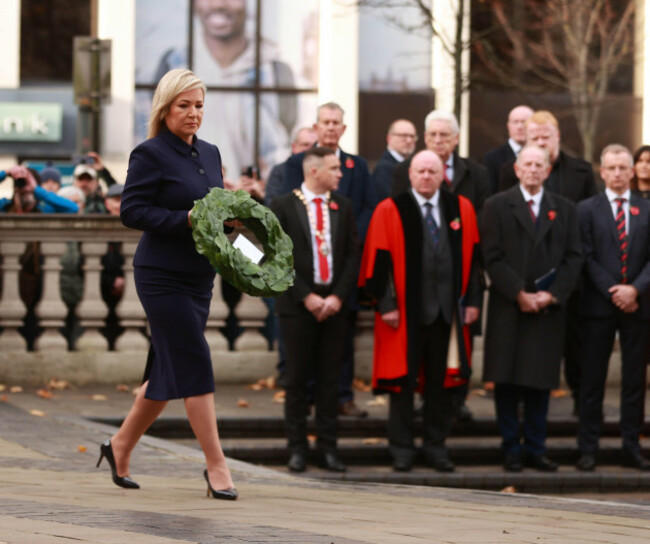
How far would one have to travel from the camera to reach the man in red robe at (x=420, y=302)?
1139 centimetres

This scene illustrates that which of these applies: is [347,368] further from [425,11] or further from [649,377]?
[425,11]

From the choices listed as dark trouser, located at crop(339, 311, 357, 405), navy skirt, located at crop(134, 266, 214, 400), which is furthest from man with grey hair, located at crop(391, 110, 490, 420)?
navy skirt, located at crop(134, 266, 214, 400)

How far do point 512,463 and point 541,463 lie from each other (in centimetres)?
24

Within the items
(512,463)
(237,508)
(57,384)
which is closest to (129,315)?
(57,384)

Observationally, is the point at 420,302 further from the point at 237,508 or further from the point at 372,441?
the point at 237,508

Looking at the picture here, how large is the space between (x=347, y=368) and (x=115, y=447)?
4.22 metres

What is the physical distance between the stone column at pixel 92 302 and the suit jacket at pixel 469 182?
301cm

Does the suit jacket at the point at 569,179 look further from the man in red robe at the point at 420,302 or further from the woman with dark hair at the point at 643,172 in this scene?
the man in red robe at the point at 420,302

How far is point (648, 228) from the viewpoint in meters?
11.9

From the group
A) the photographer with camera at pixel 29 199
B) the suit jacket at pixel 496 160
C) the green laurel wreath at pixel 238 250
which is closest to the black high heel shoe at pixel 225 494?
the green laurel wreath at pixel 238 250

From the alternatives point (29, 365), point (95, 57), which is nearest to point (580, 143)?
point (95, 57)

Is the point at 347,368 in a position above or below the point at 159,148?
below

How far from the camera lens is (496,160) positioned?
1323 centimetres

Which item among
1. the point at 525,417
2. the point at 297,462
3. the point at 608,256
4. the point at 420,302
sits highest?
the point at 608,256
